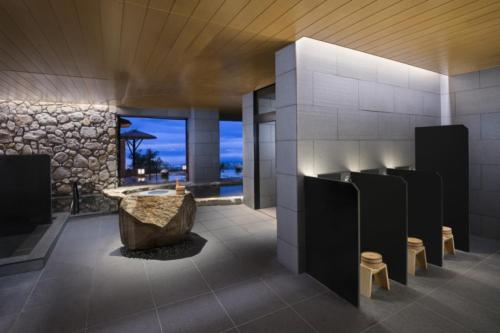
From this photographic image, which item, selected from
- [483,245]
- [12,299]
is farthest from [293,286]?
[483,245]

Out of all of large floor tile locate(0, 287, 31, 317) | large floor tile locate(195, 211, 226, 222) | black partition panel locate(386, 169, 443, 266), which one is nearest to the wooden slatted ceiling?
black partition panel locate(386, 169, 443, 266)

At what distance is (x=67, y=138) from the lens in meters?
6.76

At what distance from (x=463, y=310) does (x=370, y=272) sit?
0.78 metres

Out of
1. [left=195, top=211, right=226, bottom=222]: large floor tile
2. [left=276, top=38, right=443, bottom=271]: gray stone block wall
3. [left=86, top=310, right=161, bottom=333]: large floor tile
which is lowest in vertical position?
[left=86, top=310, right=161, bottom=333]: large floor tile

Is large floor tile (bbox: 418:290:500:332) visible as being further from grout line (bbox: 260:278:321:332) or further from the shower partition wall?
the shower partition wall

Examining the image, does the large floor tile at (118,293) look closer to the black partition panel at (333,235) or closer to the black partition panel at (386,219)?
the black partition panel at (333,235)

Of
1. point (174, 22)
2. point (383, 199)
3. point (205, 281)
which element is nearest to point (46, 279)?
point (205, 281)

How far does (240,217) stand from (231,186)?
148 inches

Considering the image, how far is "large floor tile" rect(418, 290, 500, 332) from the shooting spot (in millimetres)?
1976

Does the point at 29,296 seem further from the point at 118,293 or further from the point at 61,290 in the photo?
the point at 118,293

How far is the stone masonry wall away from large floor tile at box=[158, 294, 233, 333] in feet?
20.5

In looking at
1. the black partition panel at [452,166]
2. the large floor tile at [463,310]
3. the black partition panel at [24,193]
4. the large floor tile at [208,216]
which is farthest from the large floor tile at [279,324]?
the black partition panel at [24,193]

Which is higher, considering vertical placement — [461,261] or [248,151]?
[248,151]

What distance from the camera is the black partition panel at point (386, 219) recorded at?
8.26ft
